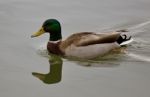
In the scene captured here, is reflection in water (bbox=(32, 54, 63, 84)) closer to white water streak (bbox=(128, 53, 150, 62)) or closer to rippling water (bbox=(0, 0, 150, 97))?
rippling water (bbox=(0, 0, 150, 97))

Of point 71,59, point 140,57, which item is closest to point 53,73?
point 71,59

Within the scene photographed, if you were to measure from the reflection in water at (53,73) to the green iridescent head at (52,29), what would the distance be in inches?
14.9

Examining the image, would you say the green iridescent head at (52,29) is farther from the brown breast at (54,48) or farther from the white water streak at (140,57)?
the white water streak at (140,57)

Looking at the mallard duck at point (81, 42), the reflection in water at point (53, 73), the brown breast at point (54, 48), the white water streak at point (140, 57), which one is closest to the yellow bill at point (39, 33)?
the mallard duck at point (81, 42)

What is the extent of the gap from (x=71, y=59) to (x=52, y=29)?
0.73 metres

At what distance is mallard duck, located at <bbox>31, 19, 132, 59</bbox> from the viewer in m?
9.58

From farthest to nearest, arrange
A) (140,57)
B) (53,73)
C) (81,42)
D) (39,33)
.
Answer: (39,33)
(140,57)
(81,42)
(53,73)

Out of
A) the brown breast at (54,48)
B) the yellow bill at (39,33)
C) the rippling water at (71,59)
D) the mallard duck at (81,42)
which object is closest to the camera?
the rippling water at (71,59)

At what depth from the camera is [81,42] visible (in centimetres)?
958

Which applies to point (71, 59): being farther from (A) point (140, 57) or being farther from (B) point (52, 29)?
(A) point (140, 57)

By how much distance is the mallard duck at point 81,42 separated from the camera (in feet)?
31.4

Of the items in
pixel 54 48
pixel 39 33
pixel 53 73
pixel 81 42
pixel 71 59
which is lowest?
pixel 53 73

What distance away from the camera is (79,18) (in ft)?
38.2

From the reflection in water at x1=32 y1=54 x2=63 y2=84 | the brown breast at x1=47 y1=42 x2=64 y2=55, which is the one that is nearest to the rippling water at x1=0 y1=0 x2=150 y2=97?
the reflection in water at x1=32 y1=54 x2=63 y2=84
